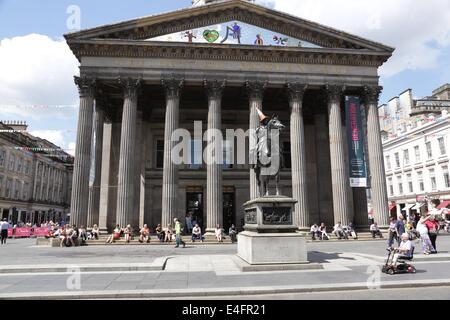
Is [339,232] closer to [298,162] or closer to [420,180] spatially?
[298,162]

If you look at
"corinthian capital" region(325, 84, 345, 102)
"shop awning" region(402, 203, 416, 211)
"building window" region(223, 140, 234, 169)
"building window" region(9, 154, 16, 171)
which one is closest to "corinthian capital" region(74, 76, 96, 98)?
"building window" region(223, 140, 234, 169)

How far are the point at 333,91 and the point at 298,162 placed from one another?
6452 millimetres

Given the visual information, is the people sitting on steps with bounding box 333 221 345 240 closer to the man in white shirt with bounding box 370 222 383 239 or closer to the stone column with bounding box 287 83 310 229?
the stone column with bounding box 287 83 310 229

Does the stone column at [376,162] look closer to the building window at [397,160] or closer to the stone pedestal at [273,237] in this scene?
the stone pedestal at [273,237]

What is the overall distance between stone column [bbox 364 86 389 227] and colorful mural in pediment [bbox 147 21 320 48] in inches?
242

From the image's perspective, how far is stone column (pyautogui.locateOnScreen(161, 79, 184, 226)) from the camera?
78.1 feet

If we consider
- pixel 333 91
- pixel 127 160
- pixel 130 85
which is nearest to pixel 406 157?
pixel 333 91

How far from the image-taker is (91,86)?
25.0 meters

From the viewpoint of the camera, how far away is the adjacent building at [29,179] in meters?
52.6

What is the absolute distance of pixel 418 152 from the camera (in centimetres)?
4456

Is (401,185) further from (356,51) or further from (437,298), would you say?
(437,298)

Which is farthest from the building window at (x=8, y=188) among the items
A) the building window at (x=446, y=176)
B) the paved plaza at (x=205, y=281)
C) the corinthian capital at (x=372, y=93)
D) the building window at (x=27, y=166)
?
the building window at (x=446, y=176)
